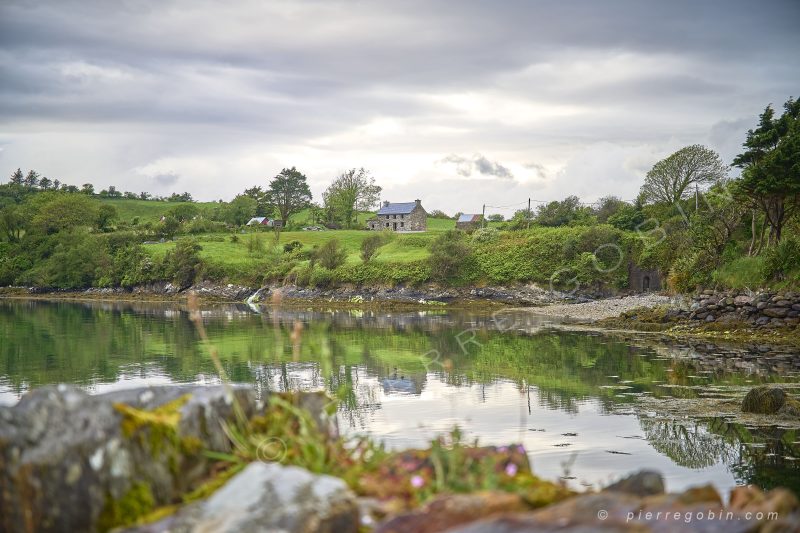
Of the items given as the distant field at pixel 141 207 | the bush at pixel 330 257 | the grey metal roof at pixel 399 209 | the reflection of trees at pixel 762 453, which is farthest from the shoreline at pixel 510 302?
the distant field at pixel 141 207

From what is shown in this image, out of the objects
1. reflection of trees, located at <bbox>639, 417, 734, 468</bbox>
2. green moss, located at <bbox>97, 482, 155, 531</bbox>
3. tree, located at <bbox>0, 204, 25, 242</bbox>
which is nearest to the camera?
green moss, located at <bbox>97, 482, 155, 531</bbox>

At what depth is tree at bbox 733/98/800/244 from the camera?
3616 centimetres

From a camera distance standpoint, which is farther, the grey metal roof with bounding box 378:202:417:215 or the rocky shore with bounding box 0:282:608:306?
the grey metal roof with bounding box 378:202:417:215

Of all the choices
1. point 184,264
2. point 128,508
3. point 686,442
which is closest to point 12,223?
point 184,264

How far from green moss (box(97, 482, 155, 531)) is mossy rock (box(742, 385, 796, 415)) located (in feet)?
48.4

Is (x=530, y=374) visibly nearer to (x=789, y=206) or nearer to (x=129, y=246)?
(x=789, y=206)

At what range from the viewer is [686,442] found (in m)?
14.5

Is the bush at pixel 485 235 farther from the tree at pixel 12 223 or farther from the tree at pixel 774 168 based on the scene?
the tree at pixel 12 223

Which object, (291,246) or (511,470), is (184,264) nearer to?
(291,246)

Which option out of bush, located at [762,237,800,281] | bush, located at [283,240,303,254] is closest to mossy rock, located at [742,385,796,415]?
bush, located at [762,237,800,281]

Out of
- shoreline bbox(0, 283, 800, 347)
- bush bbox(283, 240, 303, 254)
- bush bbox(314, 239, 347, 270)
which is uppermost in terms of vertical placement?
bush bbox(283, 240, 303, 254)

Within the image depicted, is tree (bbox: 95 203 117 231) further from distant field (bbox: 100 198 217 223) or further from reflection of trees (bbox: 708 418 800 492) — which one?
reflection of trees (bbox: 708 418 800 492)

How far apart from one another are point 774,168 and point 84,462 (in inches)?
1480

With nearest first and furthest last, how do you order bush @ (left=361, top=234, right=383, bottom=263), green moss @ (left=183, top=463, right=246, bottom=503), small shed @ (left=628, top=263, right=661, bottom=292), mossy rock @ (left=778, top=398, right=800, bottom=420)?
green moss @ (left=183, top=463, right=246, bottom=503) → mossy rock @ (left=778, top=398, right=800, bottom=420) → small shed @ (left=628, top=263, right=661, bottom=292) → bush @ (left=361, top=234, right=383, bottom=263)
